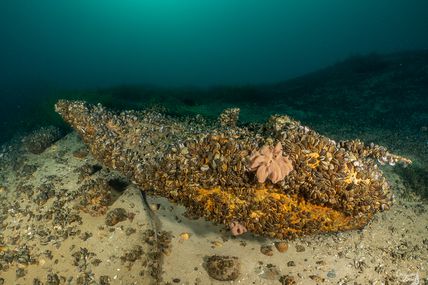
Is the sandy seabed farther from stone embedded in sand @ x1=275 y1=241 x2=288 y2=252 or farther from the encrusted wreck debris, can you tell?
the encrusted wreck debris

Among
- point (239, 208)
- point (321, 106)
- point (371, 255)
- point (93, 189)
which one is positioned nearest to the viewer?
point (239, 208)

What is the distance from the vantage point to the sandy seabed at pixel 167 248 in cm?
588

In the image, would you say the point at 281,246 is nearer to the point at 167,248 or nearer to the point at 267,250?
the point at 267,250

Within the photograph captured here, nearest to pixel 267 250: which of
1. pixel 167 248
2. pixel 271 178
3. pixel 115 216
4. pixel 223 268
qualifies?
pixel 223 268

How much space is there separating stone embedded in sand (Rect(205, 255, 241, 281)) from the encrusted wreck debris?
26.5 inches

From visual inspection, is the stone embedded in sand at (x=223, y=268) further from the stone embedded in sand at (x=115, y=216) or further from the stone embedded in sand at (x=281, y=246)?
the stone embedded in sand at (x=115, y=216)

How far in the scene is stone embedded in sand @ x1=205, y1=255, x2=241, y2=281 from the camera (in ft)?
18.9

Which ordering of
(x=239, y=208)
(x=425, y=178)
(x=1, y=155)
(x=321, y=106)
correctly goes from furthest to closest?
(x=321, y=106) < (x=1, y=155) < (x=425, y=178) < (x=239, y=208)

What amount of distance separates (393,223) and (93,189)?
663 centimetres

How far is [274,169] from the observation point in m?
5.14

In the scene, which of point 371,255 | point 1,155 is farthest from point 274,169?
point 1,155

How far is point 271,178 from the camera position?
5160 mm

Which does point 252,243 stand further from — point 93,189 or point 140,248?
point 93,189

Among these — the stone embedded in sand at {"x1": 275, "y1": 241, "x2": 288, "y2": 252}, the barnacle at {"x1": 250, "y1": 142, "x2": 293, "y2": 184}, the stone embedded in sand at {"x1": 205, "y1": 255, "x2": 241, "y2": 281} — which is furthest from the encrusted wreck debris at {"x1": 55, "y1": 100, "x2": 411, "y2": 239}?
the stone embedded in sand at {"x1": 205, "y1": 255, "x2": 241, "y2": 281}
